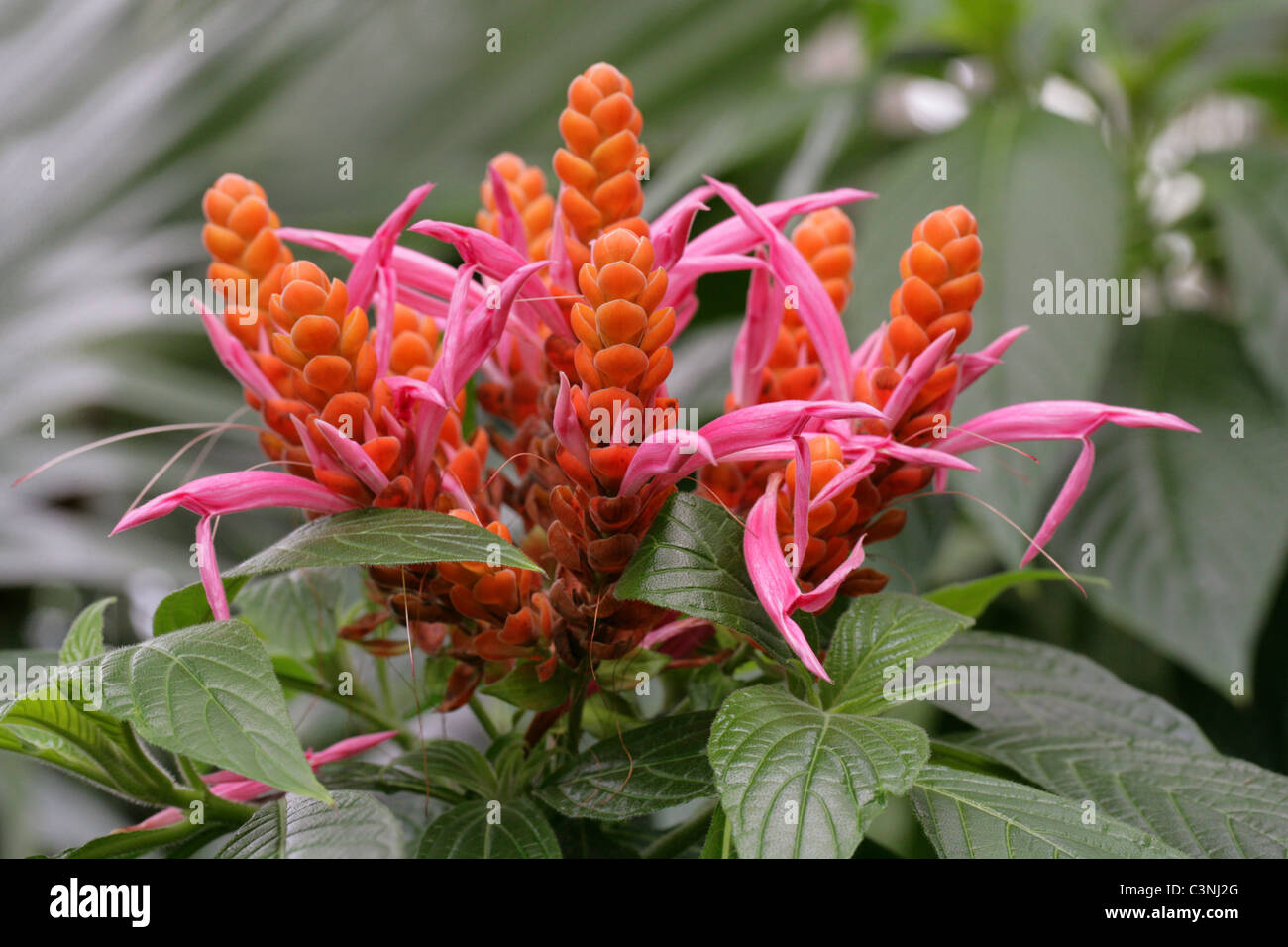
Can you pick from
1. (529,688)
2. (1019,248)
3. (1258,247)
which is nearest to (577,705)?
(529,688)

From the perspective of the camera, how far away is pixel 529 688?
228 mm

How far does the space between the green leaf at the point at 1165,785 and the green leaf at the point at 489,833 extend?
0.37 feet

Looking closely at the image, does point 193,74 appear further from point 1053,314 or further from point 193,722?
point 193,722

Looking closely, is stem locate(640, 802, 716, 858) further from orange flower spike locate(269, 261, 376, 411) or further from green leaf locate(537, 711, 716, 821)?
orange flower spike locate(269, 261, 376, 411)

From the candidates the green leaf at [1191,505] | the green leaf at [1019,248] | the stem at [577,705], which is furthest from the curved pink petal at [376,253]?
the green leaf at [1191,505]

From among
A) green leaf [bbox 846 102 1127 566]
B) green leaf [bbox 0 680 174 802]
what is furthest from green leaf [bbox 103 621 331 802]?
green leaf [bbox 846 102 1127 566]

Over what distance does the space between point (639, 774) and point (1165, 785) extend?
0.42 ft

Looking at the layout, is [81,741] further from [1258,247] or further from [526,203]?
[1258,247]

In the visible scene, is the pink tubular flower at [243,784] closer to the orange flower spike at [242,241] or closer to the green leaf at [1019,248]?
the orange flower spike at [242,241]

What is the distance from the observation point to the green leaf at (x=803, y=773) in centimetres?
17

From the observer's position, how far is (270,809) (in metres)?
0.21

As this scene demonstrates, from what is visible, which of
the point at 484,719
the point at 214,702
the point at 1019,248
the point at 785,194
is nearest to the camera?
the point at 214,702
